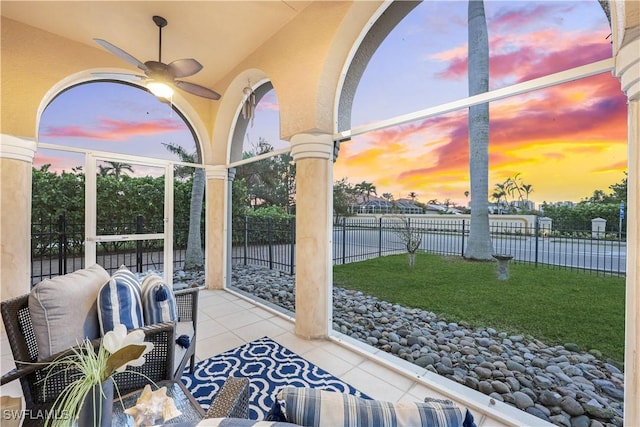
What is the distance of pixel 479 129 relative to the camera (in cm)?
245

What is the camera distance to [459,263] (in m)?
2.75

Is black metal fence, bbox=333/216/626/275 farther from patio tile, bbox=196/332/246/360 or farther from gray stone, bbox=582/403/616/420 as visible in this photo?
patio tile, bbox=196/332/246/360

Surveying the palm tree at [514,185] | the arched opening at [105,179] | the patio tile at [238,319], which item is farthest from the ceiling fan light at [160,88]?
the palm tree at [514,185]

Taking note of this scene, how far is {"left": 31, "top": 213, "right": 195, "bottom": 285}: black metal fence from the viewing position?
366cm

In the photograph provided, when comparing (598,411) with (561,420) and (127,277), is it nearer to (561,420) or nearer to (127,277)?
(561,420)

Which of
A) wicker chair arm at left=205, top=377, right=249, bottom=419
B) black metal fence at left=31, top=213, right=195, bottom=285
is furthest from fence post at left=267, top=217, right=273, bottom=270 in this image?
wicker chair arm at left=205, top=377, right=249, bottom=419

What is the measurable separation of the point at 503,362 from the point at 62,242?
529 cm

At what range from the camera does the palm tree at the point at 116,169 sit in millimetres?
3755

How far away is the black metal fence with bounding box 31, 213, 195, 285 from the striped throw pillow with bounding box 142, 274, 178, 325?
261cm

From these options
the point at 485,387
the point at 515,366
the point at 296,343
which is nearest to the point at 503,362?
the point at 515,366

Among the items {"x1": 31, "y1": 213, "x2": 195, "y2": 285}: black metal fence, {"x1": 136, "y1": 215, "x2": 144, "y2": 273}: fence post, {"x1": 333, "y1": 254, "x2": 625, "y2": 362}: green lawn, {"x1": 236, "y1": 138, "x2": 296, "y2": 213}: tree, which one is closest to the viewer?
{"x1": 333, "y1": 254, "x2": 625, "y2": 362}: green lawn

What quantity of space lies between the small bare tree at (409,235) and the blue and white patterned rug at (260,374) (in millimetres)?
1509

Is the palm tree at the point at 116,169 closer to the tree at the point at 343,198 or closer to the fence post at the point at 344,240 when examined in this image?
the tree at the point at 343,198

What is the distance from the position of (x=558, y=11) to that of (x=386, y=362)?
308 centimetres
